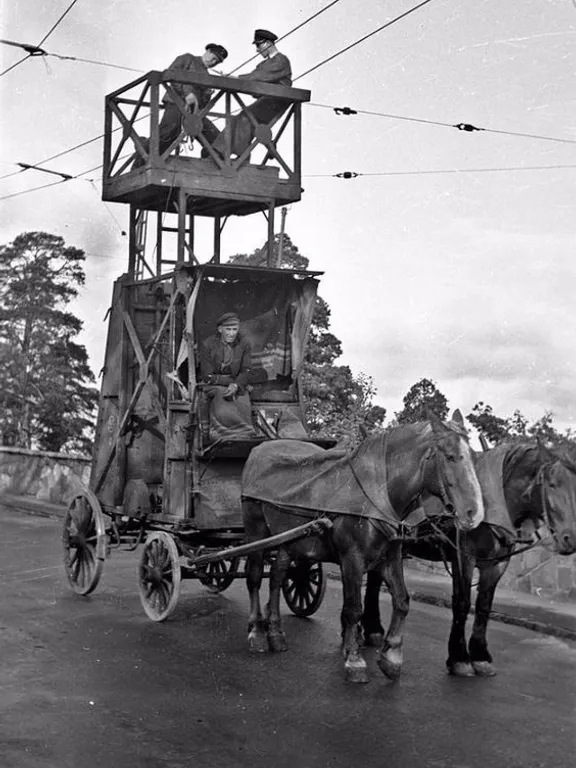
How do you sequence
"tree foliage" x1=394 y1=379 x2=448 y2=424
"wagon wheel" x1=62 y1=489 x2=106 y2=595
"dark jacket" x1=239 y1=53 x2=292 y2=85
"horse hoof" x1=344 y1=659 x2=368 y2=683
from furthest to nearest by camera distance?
"tree foliage" x1=394 y1=379 x2=448 y2=424, "dark jacket" x1=239 y1=53 x2=292 y2=85, "wagon wheel" x1=62 y1=489 x2=106 y2=595, "horse hoof" x1=344 y1=659 x2=368 y2=683

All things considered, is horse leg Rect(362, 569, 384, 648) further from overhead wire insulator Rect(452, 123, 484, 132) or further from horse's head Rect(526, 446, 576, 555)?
overhead wire insulator Rect(452, 123, 484, 132)

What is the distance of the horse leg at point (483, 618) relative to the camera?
8727 millimetres

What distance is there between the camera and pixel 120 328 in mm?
12000

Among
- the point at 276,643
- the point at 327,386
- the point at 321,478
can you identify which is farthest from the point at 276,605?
the point at 327,386

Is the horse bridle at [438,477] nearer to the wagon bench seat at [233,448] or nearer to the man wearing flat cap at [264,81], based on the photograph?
the wagon bench seat at [233,448]

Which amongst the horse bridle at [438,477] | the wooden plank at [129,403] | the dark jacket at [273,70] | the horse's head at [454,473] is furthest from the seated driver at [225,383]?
the horse's head at [454,473]

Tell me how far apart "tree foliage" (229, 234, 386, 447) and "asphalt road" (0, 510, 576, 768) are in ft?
30.1

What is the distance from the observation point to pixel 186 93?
11719 millimetres

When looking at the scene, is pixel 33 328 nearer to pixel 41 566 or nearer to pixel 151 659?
pixel 41 566

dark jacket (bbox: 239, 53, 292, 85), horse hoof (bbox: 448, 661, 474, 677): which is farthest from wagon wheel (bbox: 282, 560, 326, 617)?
dark jacket (bbox: 239, 53, 292, 85)

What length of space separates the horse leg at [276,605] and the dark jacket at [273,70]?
5.49 meters

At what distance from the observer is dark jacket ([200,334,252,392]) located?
37.3ft

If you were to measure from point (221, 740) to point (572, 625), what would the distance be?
201 inches

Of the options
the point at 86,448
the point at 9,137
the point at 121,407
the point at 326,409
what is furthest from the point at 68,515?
the point at 86,448
